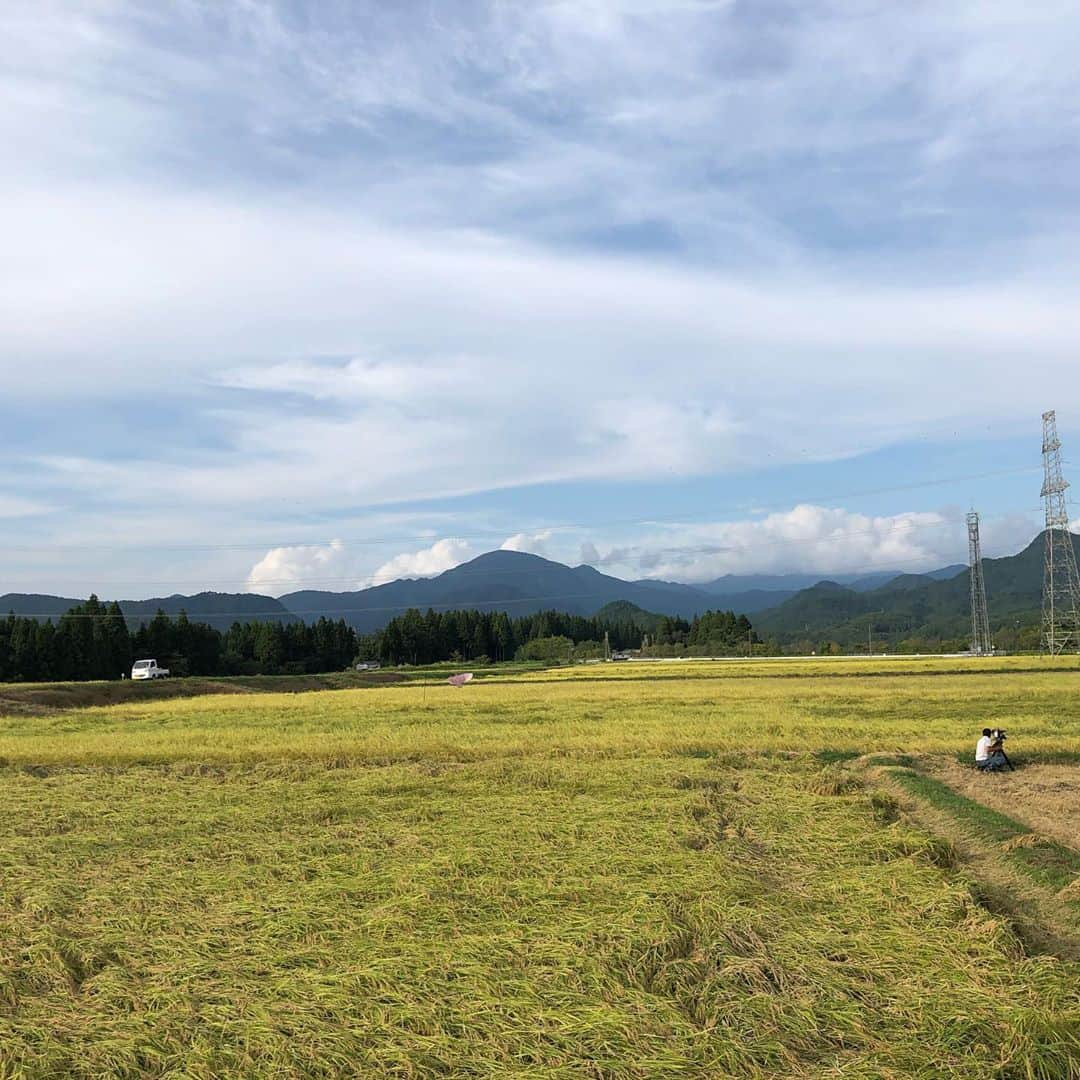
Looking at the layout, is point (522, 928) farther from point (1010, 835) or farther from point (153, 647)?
point (153, 647)

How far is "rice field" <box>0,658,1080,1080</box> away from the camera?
5453 millimetres

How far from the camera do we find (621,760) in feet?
60.6

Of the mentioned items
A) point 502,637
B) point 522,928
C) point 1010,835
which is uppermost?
point 522,928

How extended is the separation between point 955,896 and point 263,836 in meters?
8.32

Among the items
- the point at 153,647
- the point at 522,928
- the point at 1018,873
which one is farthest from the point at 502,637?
the point at 522,928

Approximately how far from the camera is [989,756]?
1647 cm

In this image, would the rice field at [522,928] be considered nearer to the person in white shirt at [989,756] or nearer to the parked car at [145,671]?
the person in white shirt at [989,756]

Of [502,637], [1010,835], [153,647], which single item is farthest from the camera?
[502,637]

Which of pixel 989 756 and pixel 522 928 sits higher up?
pixel 522 928

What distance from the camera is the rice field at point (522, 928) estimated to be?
5453 millimetres

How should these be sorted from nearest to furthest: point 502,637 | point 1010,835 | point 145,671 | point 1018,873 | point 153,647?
point 1018,873 → point 1010,835 → point 145,671 → point 153,647 → point 502,637

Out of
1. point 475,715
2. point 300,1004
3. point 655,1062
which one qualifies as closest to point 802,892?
point 655,1062

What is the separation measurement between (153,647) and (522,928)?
256ft

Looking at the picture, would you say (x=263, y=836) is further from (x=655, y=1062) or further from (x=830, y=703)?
(x=830, y=703)
